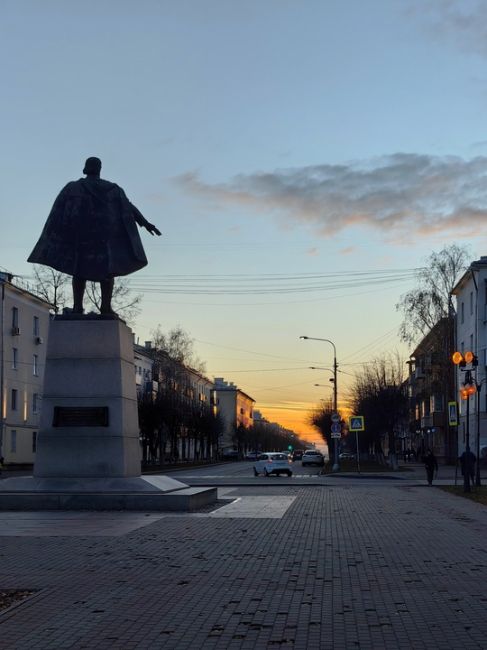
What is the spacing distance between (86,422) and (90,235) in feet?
14.7

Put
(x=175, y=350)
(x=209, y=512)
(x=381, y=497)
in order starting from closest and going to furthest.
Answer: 1. (x=209, y=512)
2. (x=381, y=497)
3. (x=175, y=350)

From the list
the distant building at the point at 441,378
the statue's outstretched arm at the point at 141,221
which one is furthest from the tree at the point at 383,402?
the statue's outstretched arm at the point at 141,221

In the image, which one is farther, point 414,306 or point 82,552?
point 414,306

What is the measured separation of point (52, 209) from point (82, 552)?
11245 mm

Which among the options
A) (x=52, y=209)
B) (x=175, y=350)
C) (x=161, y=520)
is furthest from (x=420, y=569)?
(x=175, y=350)

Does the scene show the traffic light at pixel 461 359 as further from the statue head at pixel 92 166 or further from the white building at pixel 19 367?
the white building at pixel 19 367

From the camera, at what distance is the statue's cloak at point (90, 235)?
21516 millimetres

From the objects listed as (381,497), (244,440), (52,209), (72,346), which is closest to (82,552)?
(72,346)

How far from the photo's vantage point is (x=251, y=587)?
378 inches

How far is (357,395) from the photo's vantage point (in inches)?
3676

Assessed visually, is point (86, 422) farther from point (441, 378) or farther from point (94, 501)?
point (441, 378)

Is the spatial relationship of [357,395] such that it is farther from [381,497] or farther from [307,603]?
[307,603]

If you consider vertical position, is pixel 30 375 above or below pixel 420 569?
above

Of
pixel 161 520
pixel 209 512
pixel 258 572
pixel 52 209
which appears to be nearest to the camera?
pixel 258 572
